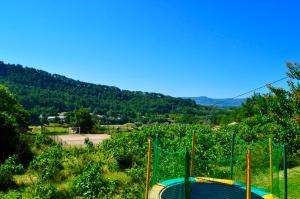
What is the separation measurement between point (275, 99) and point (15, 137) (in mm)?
14673

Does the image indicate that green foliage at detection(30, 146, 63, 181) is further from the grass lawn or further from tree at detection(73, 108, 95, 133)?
tree at detection(73, 108, 95, 133)

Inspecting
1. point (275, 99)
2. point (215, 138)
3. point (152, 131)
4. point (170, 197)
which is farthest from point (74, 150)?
point (170, 197)

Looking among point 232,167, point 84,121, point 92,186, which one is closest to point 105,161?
point 92,186

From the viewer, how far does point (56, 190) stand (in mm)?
13922

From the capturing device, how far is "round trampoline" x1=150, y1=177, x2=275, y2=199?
10.3 m

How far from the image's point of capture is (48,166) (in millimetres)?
16703

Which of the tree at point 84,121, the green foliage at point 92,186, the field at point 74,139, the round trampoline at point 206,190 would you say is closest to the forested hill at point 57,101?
the tree at point 84,121

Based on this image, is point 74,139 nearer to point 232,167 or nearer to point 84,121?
point 84,121

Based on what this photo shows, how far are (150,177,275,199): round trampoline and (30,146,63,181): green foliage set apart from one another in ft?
22.0

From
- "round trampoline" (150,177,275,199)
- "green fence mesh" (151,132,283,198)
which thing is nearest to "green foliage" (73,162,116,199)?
"green fence mesh" (151,132,283,198)

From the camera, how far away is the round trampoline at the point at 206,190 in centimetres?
1027

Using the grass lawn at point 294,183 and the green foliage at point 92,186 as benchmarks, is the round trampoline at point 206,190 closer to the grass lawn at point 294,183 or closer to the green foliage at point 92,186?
the grass lawn at point 294,183

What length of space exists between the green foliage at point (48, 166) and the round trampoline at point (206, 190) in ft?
22.0

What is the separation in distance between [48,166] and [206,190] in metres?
7.97
